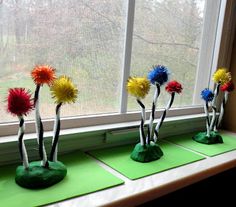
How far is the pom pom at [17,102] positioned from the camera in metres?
0.83

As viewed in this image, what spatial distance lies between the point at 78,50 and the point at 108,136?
42 centimetres

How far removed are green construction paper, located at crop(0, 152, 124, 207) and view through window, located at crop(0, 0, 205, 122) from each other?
0.25 meters

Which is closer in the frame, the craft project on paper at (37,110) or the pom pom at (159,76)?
the craft project on paper at (37,110)

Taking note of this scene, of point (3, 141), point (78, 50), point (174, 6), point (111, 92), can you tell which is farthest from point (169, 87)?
point (3, 141)

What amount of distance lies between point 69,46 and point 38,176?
58 cm

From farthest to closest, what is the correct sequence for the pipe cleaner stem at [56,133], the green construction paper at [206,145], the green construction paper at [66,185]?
the green construction paper at [206,145]
the pipe cleaner stem at [56,133]
the green construction paper at [66,185]

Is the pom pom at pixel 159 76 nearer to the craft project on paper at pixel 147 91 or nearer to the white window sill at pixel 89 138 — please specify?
the craft project on paper at pixel 147 91

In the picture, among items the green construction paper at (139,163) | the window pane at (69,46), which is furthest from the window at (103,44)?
the green construction paper at (139,163)

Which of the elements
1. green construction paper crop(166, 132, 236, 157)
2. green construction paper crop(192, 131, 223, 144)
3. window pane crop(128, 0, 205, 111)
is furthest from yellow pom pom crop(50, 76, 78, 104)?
green construction paper crop(192, 131, 223, 144)

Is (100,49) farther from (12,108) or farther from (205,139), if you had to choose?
(205,139)

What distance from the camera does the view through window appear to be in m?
1.08

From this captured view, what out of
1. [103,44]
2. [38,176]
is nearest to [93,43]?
[103,44]

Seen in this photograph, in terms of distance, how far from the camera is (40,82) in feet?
2.89

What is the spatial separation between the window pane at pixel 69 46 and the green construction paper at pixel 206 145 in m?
0.40
